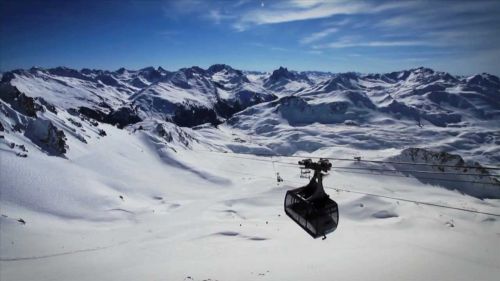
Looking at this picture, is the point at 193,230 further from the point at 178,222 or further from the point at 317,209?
the point at 317,209

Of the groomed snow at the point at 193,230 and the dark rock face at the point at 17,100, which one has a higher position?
the dark rock face at the point at 17,100

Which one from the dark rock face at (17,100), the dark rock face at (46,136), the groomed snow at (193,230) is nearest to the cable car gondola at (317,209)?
the groomed snow at (193,230)

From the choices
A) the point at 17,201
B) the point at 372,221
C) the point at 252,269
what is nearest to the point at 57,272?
the point at 252,269

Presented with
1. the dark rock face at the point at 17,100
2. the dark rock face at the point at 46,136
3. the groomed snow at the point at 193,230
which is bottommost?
the groomed snow at the point at 193,230

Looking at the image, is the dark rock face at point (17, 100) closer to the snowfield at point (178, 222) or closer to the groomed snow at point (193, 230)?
the snowfield at point (178, 222)

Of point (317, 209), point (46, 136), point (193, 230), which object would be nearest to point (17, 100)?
point (46, 136)

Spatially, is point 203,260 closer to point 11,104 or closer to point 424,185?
point 11,104
